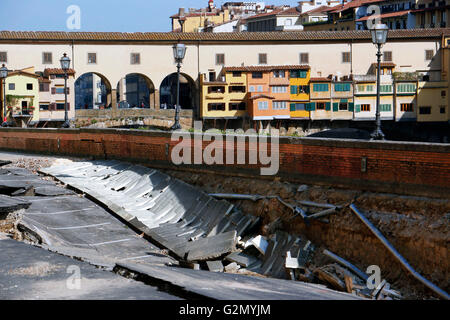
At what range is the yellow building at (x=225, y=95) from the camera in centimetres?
5703

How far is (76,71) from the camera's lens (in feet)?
181

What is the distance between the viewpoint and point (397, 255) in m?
11.7

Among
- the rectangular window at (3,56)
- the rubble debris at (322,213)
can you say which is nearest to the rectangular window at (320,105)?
the rectangular window at (3,56)

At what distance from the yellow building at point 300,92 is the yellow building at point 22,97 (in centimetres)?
1945

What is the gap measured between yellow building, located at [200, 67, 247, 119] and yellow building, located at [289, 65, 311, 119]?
3756mm

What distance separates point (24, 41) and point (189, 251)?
44.4 m

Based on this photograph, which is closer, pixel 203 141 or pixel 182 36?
pixel 203 141

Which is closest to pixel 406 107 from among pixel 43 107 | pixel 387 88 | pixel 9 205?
pixel 387 88

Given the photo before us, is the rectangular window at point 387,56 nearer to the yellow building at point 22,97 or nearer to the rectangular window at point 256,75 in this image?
the rectangular window at point 256,75

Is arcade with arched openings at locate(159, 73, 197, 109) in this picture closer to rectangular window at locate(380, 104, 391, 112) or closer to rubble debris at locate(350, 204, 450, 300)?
rectangular window at locate(380, 104, 391, 112)

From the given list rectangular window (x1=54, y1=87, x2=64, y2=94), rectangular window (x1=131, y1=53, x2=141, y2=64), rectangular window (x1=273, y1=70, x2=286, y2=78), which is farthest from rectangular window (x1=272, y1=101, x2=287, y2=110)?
rectangular window (x1=54, y1=87, x2=64, y2=94)

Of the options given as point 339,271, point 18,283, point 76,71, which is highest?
point 76,71
